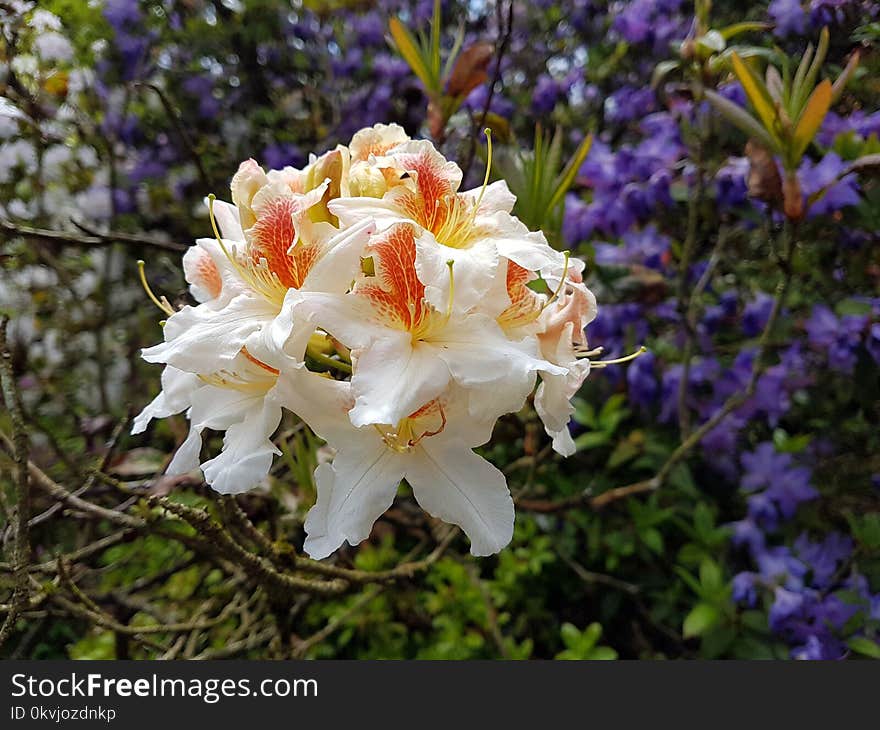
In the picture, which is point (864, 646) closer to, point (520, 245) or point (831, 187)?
point (831, 187)

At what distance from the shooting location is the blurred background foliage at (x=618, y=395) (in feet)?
3.44

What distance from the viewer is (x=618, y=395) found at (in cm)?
151

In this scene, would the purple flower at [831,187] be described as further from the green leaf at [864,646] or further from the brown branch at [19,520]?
the brown branch at [19,520]

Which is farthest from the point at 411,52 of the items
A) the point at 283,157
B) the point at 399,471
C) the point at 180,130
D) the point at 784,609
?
the point at 283,157

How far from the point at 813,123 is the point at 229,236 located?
0.81 metres

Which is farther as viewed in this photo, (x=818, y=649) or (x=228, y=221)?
(x=818, y=649)

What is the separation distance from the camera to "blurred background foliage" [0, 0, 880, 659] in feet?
3.44

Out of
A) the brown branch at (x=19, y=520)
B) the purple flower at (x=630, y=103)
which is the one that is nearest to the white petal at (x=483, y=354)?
the brown branch at (x=19, y=520)

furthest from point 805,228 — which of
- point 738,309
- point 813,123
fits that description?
point 813,123

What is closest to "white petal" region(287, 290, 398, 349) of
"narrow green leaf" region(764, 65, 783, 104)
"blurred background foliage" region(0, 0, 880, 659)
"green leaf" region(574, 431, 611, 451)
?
"blurred background foliage" region(0, 0, 880, 659)

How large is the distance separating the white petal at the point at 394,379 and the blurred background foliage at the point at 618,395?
297mm

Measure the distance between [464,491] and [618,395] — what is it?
103 centimetres

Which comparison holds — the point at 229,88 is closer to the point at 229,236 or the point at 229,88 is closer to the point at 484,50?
the point at 484,50

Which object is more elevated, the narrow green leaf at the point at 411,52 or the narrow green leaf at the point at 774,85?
the narrow green leaf at the point at 411,52
